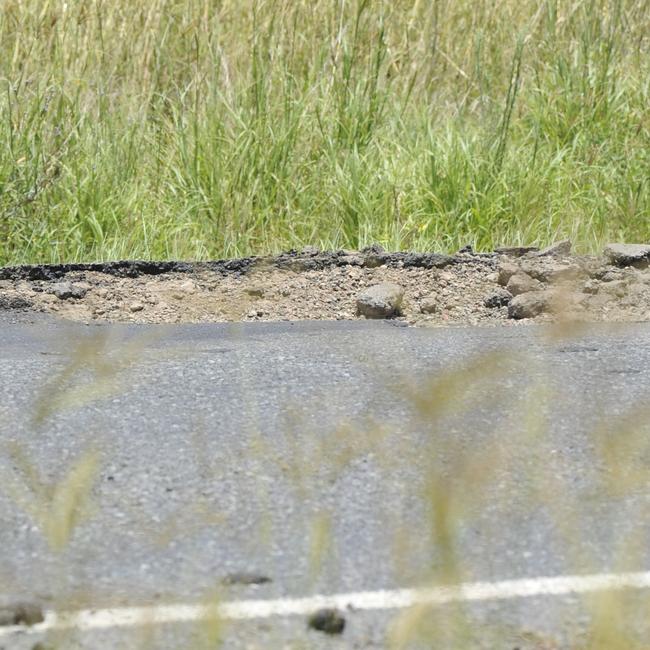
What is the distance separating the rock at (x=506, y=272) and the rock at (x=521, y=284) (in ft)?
0.20

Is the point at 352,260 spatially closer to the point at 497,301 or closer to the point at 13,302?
the point at 497,301

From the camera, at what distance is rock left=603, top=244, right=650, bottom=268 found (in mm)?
6152

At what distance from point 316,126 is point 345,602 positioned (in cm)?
566

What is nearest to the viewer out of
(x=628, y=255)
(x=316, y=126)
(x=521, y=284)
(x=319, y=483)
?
(x=319, y=483)

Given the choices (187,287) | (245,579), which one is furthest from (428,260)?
(245,579)

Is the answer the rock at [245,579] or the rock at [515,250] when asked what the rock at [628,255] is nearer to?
the rock at [515,250]

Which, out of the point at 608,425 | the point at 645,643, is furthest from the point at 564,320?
the point at 608,425

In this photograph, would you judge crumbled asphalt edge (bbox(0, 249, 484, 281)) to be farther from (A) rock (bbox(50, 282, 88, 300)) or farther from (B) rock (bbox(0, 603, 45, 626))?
(B) rock (bbox(0, 603, 45, 626))

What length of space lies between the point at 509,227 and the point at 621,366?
294 centimetres

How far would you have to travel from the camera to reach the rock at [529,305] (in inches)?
217

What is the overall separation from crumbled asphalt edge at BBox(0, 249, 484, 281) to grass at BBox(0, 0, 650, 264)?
1.57 feet

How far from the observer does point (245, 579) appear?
8.31ft

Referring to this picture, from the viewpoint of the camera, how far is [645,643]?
2268 millimetres

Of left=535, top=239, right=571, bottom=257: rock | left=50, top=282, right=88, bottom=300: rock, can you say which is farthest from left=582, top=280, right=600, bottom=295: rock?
left=50, top=282, right=88, bottom=300: rock
